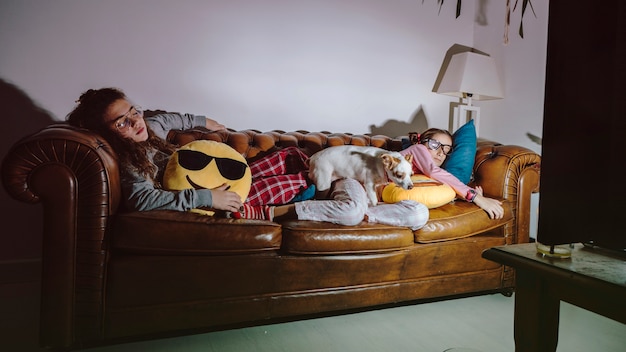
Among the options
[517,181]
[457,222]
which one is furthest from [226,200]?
[517,181]

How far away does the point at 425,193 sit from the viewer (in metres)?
1.97

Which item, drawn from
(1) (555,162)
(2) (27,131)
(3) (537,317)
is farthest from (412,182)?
(2) (27,131)

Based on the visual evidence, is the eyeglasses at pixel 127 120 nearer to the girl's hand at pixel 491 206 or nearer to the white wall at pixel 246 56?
the white wall at pixel 246 56

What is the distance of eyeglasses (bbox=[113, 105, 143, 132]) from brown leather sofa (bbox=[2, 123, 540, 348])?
213 mm

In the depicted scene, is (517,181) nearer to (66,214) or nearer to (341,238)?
(341,238)

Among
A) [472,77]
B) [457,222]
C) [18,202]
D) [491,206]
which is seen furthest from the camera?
[472,77]

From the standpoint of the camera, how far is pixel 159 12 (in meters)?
2.46

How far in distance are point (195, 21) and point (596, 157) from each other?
2610mm

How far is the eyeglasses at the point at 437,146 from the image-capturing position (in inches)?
88.9

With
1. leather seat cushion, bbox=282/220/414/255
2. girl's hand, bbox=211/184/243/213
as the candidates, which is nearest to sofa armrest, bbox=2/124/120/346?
girl's hand, bbox=211/184/243/213

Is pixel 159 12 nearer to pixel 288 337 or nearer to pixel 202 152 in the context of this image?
pixel 202 152

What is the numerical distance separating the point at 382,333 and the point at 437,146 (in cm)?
122

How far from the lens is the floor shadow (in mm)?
2162

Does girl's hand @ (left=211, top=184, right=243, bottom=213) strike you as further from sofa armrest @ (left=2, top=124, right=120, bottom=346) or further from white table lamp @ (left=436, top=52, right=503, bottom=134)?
white table lamp @ (left=436, top=52, right=503, bottom=134)
